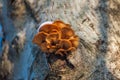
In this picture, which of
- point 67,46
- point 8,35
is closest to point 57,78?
point 67,46

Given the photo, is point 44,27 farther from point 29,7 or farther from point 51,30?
point 29,7

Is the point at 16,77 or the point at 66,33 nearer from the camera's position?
the point at 66,33

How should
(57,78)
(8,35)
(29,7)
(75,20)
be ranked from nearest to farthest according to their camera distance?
(57,78), (75,20), (29,7), (8,35)
